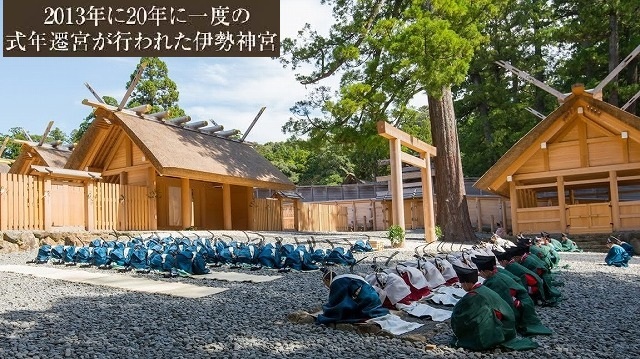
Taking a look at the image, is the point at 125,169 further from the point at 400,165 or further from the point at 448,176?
the point at 448,176

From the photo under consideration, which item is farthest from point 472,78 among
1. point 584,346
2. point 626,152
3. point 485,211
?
point 584,346

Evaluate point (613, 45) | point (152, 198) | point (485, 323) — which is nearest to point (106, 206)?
point (152, 198)

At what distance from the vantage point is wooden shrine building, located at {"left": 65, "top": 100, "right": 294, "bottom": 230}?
599 inches

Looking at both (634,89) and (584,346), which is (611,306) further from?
(634,89)

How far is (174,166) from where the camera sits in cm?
1447

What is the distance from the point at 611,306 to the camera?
6.02m

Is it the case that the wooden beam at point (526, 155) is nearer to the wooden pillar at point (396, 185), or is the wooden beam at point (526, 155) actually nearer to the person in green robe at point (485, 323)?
the wooden pillar at point (396, 185)

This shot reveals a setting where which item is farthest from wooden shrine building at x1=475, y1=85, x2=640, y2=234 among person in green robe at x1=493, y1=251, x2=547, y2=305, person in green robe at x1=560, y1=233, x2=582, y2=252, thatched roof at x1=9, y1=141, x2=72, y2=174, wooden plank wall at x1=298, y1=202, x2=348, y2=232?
thatched roof at x1=9, y1=141, x2=72, y2=174

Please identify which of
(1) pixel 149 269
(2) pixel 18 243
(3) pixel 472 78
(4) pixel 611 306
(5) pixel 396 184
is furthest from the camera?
(3) pixel 472 78

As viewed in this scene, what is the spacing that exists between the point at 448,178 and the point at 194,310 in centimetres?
1098

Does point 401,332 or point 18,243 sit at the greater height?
point 18,243

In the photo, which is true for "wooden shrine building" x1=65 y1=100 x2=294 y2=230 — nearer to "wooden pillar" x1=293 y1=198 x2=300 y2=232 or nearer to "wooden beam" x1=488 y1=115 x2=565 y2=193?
"wooden pillar" x1=293 y1=198 x2=300 y2=232

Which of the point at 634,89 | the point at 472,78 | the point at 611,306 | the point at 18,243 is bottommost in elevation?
the point at 611,306

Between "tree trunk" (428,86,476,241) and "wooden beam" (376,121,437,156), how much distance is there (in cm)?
48
